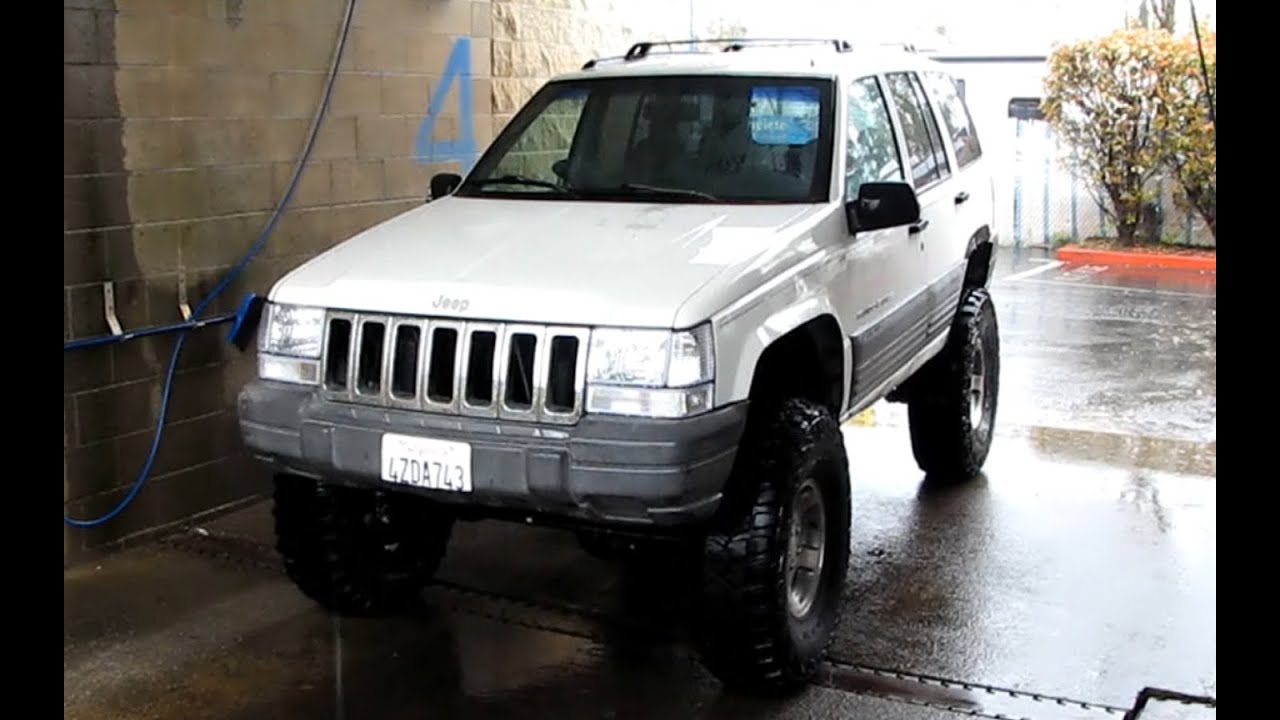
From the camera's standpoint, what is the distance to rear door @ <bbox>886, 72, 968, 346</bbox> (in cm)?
645

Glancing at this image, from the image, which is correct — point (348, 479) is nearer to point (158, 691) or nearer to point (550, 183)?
point (158, 691)

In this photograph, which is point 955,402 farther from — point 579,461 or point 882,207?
point 579,461

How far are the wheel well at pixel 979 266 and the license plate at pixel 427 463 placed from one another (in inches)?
154

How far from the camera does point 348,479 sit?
4.64 m

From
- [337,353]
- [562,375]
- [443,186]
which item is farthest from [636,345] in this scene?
[443,186]

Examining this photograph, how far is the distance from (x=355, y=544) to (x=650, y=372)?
1691 millimetres

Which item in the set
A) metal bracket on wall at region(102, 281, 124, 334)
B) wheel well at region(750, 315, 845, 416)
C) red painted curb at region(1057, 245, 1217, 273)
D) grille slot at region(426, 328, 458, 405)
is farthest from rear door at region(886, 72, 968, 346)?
red painted curb at region(1057, 245, 1217, 273)

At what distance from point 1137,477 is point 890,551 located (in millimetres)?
1869

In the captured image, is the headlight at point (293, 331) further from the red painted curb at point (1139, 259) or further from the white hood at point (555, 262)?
the red painted curb at point (1139, 259)

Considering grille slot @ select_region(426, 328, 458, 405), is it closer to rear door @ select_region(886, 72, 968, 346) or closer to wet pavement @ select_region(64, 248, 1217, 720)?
wet pavement @ select_region(64, 248, 1217, 720)

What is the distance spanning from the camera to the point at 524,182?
5.85m

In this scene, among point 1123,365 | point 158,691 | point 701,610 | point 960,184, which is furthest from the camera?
point 1123,365

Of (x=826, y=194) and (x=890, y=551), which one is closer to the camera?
(x=826, y=194)
